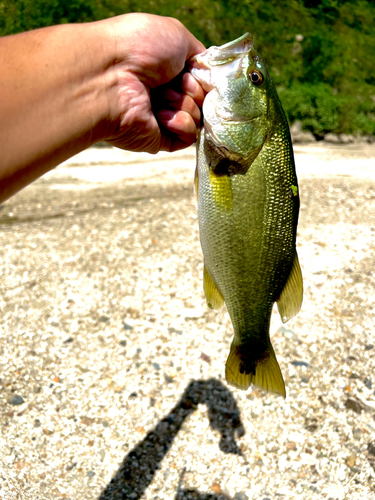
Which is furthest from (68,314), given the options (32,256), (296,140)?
(296,140)

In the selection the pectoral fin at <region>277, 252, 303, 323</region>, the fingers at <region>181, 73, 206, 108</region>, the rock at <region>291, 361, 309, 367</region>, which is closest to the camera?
the pectoral fin at <region>277, 252, 303, 323</region>

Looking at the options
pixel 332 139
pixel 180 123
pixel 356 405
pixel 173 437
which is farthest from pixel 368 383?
pixel 332 139

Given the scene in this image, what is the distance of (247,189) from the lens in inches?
72.9

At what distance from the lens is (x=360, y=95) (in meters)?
11.2

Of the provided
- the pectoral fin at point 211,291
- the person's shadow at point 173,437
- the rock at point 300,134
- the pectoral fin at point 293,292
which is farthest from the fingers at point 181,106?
the rock at point 300,134

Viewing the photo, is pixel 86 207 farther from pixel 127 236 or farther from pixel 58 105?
pixel 58 105

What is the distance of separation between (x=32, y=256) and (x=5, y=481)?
226cm

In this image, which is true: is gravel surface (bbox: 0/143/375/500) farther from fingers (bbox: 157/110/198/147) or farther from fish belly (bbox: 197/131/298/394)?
fingers (bbox: 157/110/198/147)

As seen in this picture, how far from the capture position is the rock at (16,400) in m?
3.19

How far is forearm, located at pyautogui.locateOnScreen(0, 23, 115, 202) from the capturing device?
1.57 m

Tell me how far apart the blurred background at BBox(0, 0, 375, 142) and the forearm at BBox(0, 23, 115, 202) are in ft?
29.0

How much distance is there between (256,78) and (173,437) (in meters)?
2.29

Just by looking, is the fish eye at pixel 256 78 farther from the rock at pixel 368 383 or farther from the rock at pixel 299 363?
the rock at pixel 368 383

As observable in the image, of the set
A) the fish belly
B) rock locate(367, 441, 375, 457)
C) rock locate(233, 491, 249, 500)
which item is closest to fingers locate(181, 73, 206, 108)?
the fish belly
